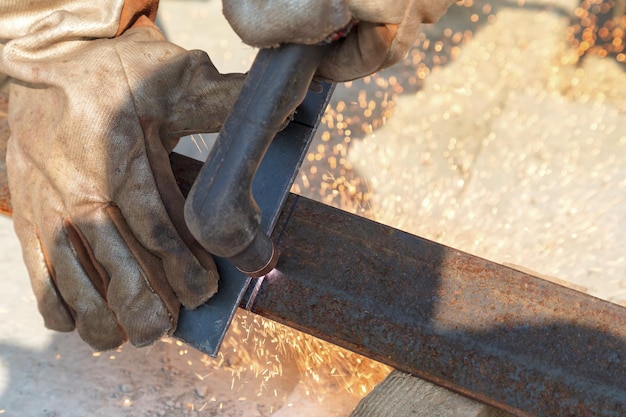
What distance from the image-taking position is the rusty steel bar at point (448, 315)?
130cm

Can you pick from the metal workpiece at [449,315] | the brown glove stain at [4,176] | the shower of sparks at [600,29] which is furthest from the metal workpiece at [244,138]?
the shower of sparks at [600,29]

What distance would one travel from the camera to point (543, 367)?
1.31m

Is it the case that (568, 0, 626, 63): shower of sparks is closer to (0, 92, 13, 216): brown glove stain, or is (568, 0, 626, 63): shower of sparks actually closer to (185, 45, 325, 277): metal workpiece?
(185, 45, 325, 277): metal workpiece

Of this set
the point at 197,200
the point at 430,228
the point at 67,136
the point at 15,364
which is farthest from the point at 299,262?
the point at 15,364

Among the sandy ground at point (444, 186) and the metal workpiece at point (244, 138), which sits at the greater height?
the metal workpiece at point (244, 138)

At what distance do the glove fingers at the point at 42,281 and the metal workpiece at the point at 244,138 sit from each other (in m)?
0.65

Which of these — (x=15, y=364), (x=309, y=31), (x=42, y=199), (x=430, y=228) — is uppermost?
(x=309, y=31)

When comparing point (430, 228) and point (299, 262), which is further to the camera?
point (430, 228)

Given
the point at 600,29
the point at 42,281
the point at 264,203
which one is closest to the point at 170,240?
the point at 264,203

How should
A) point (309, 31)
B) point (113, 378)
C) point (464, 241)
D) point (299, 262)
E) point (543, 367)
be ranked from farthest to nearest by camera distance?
1. point (464, 241)
2. point (113, 378)
3. point (299, 262)
4. point (543, 367)
5. point (309, 31)

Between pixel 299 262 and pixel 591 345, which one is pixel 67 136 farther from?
pixel 591 345

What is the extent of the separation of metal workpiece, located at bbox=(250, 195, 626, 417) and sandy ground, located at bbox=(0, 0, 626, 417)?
675mm

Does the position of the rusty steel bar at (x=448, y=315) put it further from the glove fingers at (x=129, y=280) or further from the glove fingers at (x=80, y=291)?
the glove fingers at (x=80, y=291)

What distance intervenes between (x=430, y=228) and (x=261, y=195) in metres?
1.05
